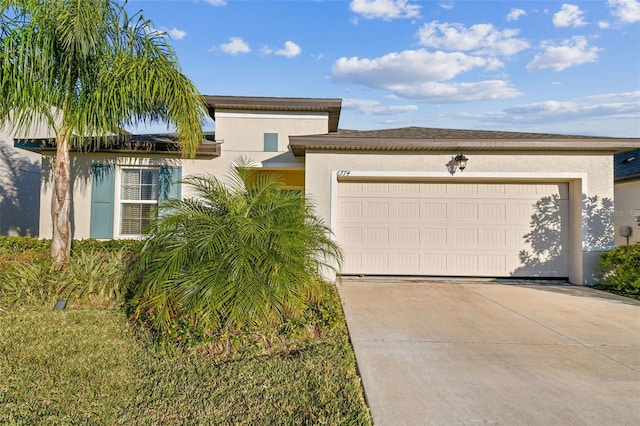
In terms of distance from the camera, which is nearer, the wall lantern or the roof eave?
the roof eave

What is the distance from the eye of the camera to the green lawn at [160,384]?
8.87 ft

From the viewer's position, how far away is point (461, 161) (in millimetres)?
7539

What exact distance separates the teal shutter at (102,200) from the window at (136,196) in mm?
225

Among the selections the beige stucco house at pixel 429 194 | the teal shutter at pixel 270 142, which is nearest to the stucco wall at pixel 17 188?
the beige stucco house at pixel 429 194

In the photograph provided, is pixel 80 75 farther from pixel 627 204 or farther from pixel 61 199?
pixel 627 204

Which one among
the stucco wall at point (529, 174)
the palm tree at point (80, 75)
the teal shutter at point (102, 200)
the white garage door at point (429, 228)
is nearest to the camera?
the palm tree at point (80, 75)

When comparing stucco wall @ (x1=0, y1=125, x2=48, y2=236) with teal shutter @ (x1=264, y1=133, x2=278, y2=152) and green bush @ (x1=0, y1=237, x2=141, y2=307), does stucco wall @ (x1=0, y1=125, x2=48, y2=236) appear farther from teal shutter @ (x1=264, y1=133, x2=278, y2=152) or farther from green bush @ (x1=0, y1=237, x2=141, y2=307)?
teal shutter @ (x1=264, y1=133, x2=278, y2=152)

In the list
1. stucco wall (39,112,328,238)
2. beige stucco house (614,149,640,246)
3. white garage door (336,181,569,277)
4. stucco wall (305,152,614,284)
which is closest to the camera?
stucco wall (305,152,614,284)

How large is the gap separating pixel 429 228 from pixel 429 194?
29.1 inches

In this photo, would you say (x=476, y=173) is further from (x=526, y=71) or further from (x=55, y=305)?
(x=55, y=305)

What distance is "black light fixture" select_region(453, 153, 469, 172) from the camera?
7523 mm

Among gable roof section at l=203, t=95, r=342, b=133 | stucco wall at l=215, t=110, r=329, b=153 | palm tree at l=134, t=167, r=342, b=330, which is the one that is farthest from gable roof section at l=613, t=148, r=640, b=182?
palm tree at l=134, t=167, r=342, b=330

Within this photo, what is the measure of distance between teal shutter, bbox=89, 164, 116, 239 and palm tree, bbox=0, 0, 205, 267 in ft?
6.29

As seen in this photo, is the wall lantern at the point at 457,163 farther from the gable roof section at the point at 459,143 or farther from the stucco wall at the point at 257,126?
the stucco wall at the point at 257,126
